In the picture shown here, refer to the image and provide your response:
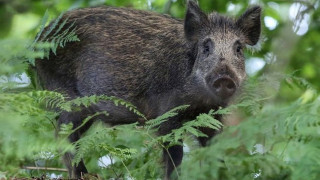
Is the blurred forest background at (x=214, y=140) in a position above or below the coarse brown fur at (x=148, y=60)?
below

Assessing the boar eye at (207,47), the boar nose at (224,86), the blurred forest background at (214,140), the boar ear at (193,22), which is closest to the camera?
the blurred forest background at (214,140)

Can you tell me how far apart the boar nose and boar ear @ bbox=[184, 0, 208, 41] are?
1.07 metres

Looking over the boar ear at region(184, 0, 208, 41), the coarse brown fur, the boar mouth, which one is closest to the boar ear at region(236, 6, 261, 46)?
the coarse brown fur

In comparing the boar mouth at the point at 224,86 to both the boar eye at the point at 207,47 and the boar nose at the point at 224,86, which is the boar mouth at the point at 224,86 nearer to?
the boar nose at the point at 224,86

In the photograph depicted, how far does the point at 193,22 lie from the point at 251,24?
2.22ft

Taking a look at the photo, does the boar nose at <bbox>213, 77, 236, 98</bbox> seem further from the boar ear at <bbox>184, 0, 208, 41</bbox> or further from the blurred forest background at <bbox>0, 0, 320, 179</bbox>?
the boar ear at <bbox>184, 0, 208, 41</bbox>

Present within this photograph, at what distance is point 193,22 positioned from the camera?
748cm

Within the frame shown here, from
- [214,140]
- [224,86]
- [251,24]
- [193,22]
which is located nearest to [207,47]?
[193,22]

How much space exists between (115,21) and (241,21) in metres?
1.56

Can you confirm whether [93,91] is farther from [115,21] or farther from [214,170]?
[214,170]

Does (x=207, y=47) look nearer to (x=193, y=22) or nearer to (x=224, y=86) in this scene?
(x=193, y=22)

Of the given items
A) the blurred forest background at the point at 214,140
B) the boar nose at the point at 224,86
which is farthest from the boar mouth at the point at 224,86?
the blurred forest background at the point at 214,140

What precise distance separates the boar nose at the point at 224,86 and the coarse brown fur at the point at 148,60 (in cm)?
26

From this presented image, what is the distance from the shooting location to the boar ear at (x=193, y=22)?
748 cm
